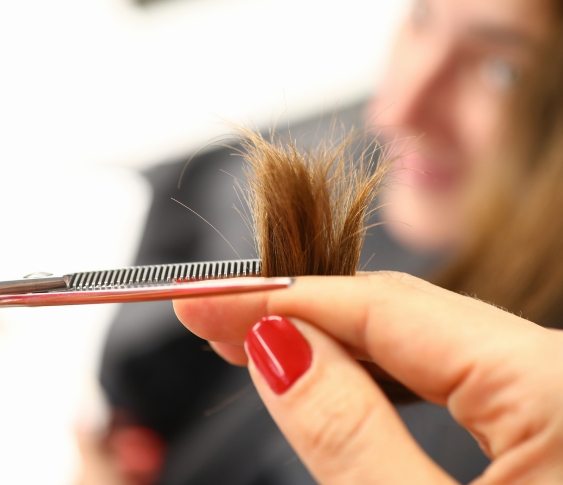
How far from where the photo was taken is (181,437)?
124 centimetres

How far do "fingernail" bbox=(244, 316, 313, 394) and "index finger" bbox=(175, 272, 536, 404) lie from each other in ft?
0.10

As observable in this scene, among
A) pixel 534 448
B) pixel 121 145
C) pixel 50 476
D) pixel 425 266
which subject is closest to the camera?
pixel 534 448

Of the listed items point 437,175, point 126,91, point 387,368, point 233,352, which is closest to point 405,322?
point 387,368

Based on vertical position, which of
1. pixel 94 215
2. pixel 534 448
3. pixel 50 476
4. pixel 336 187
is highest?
pixel 336 187

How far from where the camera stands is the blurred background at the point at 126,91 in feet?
4.66

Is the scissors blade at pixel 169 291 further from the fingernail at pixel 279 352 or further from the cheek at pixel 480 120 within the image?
the cheek at pixel 480 120

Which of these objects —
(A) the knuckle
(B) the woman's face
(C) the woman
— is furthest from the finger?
(B) the woman's face

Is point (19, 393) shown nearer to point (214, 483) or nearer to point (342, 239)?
point (214, 483)

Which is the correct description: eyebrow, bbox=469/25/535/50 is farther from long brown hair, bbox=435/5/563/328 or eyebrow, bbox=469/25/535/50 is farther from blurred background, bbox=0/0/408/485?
blurred background, bbox=0/0/408/485

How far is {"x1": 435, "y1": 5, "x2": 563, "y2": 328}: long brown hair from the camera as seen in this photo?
116 cm

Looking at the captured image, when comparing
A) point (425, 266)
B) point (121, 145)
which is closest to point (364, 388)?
point (425, 266)

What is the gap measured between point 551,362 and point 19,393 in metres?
1.31

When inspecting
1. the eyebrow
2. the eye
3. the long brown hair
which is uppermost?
the eyebrow

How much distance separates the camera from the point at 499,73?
46.9 inches
